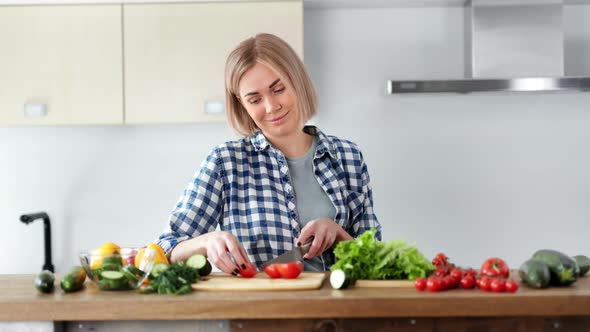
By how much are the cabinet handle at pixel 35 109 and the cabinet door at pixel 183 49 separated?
369 mm

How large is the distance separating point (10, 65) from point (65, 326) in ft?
6.58

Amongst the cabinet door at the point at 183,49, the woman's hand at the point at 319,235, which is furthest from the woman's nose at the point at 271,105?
the cabinet door at the point at 183,49

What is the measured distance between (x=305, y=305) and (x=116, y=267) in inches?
19.3

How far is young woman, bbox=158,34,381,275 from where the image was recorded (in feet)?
7.27

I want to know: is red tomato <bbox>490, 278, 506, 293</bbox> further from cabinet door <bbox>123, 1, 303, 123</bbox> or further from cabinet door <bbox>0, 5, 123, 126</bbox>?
cabinet door <bbox>0, 5, 123, 126</bbox>

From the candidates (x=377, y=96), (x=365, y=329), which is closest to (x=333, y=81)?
(x=377, y=96)

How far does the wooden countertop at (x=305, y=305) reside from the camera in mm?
1564

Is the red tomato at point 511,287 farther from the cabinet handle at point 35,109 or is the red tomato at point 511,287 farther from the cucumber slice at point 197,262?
the cabinet handle at point 35,109

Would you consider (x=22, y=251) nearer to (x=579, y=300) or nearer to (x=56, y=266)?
(x=56, y=266)

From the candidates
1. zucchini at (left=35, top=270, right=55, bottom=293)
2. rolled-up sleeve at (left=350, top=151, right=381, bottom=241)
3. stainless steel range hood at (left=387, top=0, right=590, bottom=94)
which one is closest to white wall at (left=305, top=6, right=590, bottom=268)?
stainless steel range hood at (left=387, top=0, right=590, bottom=94)

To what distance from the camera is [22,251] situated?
12.3ft

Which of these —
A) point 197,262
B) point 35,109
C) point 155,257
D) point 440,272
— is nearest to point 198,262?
point 197,262

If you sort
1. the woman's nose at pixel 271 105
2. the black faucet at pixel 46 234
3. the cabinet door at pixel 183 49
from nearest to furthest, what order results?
the woman's nose at pixel 271 105, the cabinet door at pixel 183 49, the black faucet at pixel 46 234

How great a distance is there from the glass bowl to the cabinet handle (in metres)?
1.71
